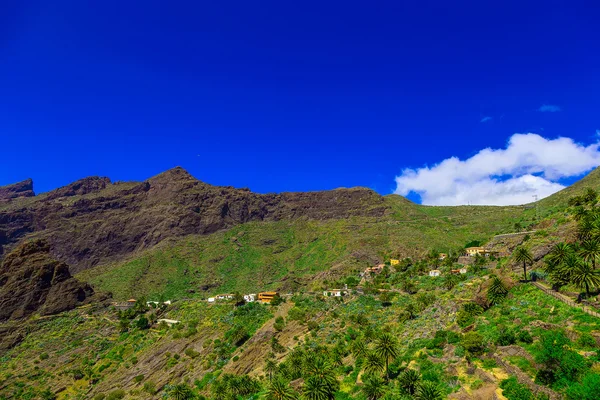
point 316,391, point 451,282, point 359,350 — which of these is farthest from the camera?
point 451,282

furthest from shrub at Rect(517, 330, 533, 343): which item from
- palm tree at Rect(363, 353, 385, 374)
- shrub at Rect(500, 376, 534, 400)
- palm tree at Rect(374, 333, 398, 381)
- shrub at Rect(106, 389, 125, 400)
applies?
shrub at Rect(106, 389, 125, 400)

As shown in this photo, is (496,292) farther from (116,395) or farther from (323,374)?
(116,395)

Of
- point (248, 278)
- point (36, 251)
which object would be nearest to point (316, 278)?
point (248, 278)

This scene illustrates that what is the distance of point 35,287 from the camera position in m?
124

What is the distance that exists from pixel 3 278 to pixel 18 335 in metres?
31.2

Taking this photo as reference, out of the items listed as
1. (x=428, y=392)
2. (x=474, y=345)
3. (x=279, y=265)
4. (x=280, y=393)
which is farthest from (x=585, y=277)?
(x=279, y=265)

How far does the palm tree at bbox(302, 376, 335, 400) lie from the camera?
44.8 metres

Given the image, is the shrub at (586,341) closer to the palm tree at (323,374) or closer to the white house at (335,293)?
the palm tree at (323,374)

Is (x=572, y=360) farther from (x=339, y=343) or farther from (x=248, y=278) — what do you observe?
(x=248, y=278)

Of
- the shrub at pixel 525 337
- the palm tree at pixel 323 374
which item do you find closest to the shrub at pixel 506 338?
the shrub at pixel 525 337

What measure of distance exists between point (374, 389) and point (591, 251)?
101 ft

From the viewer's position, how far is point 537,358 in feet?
106

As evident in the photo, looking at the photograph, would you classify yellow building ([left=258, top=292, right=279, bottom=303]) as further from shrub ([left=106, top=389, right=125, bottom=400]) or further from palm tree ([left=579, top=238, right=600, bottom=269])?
palm tree ([left=579, top=238, right=600, bottom=269])

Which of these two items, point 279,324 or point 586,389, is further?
point 279,324
